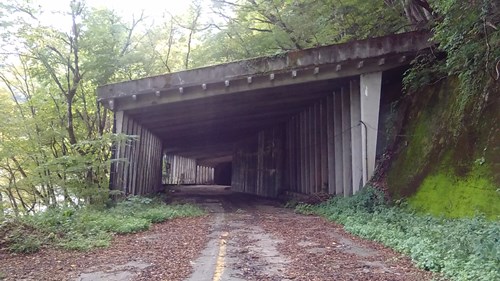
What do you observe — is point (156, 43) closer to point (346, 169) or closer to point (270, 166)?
point (270, 166)

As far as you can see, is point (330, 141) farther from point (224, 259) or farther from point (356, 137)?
point (224, 259)

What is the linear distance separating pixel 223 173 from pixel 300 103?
108 feet

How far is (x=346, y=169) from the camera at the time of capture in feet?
45.2

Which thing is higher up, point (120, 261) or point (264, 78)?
point (264, 78)

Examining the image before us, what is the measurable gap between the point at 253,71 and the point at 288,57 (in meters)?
1.18

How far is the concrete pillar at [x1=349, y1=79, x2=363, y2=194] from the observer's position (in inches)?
509

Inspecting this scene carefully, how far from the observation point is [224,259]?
595cm

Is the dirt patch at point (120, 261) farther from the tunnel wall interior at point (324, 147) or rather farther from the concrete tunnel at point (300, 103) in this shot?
the tunnel wall interior at point (324, 147)

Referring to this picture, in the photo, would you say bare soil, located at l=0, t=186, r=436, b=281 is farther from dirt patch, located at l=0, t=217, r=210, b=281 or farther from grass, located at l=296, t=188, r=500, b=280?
grass, located at l=296, t=188, r=500, b=280

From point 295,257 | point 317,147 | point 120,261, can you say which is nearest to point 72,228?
point 120,261

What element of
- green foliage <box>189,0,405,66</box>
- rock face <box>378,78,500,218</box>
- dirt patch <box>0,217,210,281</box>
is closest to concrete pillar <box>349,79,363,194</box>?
rock face <box>378,78,500,218</box>

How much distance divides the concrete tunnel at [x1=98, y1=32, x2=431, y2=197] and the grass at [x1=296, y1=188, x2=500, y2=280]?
3320 mm

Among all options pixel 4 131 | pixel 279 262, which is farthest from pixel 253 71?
pixel 4 131

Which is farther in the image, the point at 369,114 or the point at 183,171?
the point at 183,171
